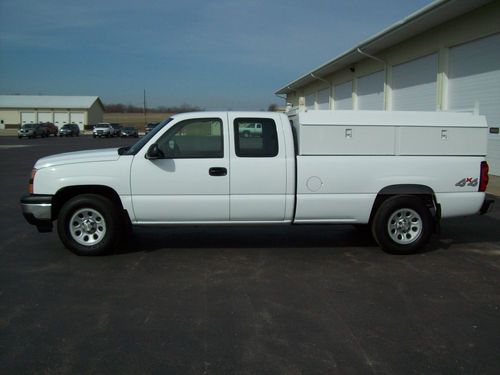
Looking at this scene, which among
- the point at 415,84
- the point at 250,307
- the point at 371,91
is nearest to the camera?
the point at 250,307

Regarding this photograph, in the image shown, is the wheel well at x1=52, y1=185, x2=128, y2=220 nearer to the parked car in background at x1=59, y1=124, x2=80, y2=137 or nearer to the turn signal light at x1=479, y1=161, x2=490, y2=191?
the turn signal light at x1=479, y1=161, x2=490, y2=191

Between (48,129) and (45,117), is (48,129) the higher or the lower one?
the lower one

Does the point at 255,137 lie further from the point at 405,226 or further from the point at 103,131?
the point at 103,131

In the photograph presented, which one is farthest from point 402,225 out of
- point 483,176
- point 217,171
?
point 217,171

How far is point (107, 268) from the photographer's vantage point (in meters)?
6.06

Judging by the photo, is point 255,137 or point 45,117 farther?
point 45,117

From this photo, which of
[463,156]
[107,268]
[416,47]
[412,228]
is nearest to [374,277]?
[412,228]

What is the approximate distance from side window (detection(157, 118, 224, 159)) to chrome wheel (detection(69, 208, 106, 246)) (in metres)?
1.28

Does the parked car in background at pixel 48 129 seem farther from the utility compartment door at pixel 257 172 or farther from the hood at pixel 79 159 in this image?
the utility compartment door at pixel 257 172

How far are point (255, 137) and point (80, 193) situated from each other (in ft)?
8.09

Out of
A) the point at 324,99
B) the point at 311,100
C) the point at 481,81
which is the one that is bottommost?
the point at 481,81

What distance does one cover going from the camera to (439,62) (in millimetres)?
16172

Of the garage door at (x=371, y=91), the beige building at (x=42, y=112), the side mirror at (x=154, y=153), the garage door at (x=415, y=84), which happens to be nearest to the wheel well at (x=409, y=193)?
the side mirror at (x=154, y=153)

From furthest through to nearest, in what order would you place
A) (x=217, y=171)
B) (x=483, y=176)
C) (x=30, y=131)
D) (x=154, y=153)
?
(x=30, y=131), (x=483, y=176), (x=217, y=171), (x=154, y=153)
